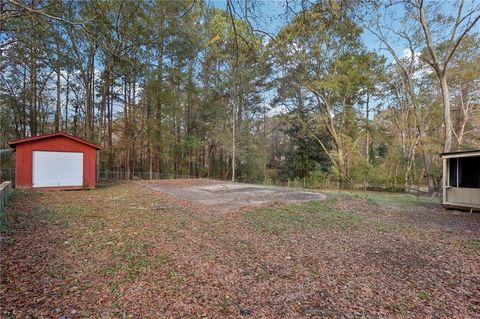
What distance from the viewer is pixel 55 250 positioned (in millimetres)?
3133

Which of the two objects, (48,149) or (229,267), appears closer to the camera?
(229,267)

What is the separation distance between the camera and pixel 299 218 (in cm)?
562

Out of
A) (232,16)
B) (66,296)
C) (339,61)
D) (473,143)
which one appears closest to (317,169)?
(339,61)

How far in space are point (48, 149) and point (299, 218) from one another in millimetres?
9576

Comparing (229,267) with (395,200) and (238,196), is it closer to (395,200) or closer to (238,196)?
(238,196)

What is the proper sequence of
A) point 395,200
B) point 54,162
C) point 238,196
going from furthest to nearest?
1. point 395,200
2. point 54,162
3. point 238,196

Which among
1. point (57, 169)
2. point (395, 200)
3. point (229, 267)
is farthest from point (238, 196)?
point (57, 169)

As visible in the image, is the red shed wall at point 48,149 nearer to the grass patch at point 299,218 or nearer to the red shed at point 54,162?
the red shed at point 54,162

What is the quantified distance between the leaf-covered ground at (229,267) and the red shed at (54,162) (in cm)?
448

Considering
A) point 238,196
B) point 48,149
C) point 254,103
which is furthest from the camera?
point 254,103

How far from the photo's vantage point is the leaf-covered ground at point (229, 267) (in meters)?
2.08

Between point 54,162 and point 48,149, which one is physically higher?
point 48,149

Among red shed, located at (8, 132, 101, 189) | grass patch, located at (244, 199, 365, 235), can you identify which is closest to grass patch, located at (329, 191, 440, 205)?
grass patch, located at (244, 199, 365, 235)

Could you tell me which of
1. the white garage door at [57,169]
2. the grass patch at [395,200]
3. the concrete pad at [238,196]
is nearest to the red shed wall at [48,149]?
the white garage door at [57,169]
